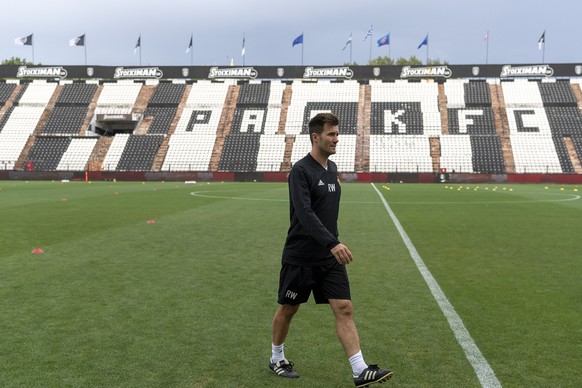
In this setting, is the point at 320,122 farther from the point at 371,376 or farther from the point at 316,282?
the point at 371,376

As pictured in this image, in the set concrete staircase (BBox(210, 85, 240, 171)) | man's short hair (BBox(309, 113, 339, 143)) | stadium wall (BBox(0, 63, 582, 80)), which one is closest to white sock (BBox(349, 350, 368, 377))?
man's short hair (BBox(309, 113, 339, 143))

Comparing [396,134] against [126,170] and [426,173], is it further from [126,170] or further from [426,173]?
[126,170]

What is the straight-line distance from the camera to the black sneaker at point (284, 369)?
4777mm

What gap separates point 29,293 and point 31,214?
11.3 meters

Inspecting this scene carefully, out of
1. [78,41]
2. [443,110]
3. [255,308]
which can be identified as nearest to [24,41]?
[78,41]

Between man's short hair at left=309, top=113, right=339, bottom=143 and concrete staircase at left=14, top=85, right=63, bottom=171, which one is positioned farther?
concrete staircase at left=14, top=85, right=63, bottom=171

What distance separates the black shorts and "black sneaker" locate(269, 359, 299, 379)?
53 cm

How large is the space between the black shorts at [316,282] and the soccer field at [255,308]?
0.69 m

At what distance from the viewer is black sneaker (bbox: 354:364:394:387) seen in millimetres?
4316

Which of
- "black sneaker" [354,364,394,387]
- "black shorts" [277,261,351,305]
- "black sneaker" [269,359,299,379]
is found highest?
"black shorts" [277,261,351,305]

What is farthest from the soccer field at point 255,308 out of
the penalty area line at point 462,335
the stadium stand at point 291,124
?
the stadium stand at point 291,124

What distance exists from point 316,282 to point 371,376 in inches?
34.1

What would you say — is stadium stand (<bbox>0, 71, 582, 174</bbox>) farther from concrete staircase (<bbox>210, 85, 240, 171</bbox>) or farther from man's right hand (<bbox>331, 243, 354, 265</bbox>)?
man's right hand (<bbox>331, 243, 354, 265</bbox>)

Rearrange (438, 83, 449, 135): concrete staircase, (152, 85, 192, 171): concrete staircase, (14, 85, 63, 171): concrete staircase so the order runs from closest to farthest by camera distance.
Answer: (152, 85, 192, 171): concrete staircase
(14, 85, 63, 171): concrete staircase
(438, 83, 449, 135): concrete staircase
